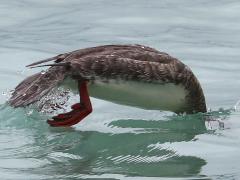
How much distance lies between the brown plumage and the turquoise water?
1.21 feet

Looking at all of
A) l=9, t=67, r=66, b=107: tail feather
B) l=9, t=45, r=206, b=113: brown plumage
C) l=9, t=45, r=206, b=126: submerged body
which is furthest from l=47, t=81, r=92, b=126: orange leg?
l=9, t=67, r=66, b=107: tail feather

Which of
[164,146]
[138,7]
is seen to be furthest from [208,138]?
[138,7]

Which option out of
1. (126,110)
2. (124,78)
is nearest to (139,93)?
(124,78)

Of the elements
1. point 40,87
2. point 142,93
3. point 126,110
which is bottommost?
point 126,110

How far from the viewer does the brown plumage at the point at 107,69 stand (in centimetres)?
877

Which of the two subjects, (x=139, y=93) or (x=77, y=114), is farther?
(x=139, y=93)

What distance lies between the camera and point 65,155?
8.30 meters

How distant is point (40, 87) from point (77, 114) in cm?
48

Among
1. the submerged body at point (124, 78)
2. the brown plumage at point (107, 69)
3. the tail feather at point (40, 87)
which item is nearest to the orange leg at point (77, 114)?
the submerged body at point (124, 78)

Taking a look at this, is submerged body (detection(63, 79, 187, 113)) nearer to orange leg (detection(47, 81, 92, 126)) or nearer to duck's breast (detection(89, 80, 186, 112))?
duck's breast (detection(89, 80, 186, 112))

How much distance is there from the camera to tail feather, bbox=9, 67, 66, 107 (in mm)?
8703

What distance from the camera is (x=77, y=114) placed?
906cm

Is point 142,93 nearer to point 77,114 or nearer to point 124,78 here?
point 124,78

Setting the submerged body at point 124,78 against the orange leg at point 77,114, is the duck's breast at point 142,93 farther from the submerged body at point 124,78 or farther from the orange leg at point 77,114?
the orange leg at point 77,114
